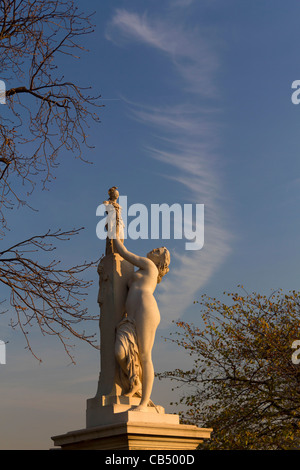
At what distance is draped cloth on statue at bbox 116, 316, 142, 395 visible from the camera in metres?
7.94

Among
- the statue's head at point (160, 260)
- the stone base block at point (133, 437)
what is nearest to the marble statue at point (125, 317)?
the statue's head at point (160, 260)

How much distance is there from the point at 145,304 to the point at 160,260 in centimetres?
78

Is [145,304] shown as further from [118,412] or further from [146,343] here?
[118,412]

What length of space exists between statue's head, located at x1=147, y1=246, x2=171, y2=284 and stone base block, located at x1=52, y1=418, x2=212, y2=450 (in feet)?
6.52

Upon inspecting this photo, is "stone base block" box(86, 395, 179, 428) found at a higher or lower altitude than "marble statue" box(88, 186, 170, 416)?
lower

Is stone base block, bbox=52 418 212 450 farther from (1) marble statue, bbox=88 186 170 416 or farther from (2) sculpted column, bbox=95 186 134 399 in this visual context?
(2) sculpted column, bbox=95 186 134 399

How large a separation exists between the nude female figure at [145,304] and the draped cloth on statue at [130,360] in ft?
0.13

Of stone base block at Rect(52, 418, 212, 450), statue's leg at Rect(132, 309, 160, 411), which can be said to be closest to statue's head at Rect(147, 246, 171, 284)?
statue's leg at Rect(132, 309, 160, 411)

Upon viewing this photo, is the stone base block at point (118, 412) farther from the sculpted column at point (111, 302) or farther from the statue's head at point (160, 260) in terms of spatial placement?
the statue's head at point (160, 260)
